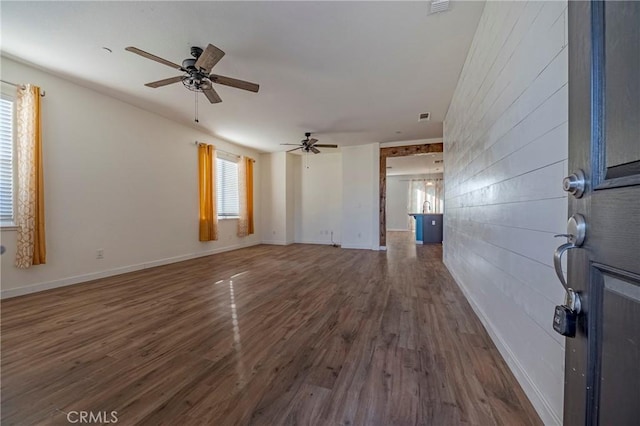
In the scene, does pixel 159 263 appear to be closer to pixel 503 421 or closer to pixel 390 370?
pixel 390 370

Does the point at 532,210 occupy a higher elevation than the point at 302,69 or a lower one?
lower

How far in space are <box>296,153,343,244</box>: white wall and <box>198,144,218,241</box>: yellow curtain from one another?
114 inches

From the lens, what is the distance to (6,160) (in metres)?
2.90

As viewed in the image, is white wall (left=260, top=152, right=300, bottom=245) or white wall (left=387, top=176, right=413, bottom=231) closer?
white wall (left=260, top=152, right=300, bottom=245)

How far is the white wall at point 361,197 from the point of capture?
257 inches

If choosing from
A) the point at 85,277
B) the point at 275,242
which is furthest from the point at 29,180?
the point at 275,242

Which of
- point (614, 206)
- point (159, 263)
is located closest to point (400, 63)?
point (614, 206)

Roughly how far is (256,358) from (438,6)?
306 centimetres

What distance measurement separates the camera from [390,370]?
61.8 inches

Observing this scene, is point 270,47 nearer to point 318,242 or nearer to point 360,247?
point 360,247

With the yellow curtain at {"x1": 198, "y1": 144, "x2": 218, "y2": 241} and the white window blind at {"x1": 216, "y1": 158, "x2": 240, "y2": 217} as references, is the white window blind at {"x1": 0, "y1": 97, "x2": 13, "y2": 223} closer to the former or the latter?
the yellow curtain at {"x1": 198, "y1": 144, "x2": 218, "y2": 241}

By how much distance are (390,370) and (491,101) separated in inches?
81.7

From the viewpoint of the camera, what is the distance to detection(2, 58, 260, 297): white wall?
10.6 ft

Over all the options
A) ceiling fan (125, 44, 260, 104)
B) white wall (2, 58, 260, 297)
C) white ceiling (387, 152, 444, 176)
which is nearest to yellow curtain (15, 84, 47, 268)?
white wall (2, 58, 260, 297)
